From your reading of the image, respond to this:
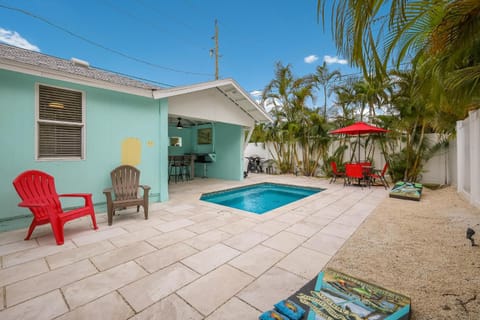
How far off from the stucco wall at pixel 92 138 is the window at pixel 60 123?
12cm

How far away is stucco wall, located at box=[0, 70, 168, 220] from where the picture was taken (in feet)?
12.3

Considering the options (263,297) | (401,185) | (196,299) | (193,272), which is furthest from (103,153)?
(401,185)

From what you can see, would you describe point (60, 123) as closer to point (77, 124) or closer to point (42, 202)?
point (77, 124)

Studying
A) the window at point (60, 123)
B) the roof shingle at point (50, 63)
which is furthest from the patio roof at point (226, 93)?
the window at point (60, 123)

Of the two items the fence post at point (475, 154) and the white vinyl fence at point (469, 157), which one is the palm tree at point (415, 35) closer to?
the fence post at point (475, 154)

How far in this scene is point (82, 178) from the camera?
457 cm

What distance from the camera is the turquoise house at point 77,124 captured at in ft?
12.3

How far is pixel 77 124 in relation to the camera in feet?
14.7

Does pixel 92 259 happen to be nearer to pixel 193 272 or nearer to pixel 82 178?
pixel 193 272

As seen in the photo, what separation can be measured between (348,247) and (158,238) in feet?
9.75

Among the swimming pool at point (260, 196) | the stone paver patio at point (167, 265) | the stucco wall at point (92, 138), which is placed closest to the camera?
the stone paver patio at point (167, 265)

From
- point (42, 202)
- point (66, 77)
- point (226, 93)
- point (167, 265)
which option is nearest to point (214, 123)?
point (226, 93)

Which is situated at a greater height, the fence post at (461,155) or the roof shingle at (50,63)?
the roof shingle at (50,63)

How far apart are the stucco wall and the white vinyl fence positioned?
7.83 meters
